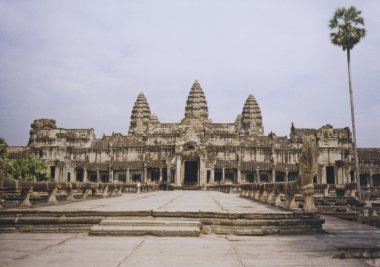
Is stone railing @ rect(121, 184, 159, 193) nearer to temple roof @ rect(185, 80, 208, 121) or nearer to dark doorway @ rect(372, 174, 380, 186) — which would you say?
dark doorway @ rect(372, 174, 380, 186)

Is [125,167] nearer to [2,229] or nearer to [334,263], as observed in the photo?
[2,229]

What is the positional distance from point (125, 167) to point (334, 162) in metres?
28.3

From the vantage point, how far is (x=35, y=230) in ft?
22.8

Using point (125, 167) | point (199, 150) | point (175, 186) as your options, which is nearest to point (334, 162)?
point (199, 150)

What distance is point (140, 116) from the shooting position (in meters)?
74.2

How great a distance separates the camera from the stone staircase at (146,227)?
625 centimetres

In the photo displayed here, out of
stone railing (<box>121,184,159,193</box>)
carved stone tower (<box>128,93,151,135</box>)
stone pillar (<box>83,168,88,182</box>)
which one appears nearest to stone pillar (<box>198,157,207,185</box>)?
stone railing (<box>121,184,159,193</box>)

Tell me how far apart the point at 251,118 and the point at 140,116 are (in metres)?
22.7

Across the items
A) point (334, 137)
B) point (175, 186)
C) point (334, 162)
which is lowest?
point (175, 186)

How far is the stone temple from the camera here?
46719 millimetres

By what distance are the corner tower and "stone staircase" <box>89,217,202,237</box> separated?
60.4 m

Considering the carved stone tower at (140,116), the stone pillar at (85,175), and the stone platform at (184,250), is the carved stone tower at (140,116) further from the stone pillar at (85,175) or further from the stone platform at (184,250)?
the stone platform at (184,250)

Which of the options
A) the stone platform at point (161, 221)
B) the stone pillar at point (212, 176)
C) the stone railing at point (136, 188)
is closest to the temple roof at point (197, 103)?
the stone pillar at point (212, 176)

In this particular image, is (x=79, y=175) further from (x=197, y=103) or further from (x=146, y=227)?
(x=146, y=227)
